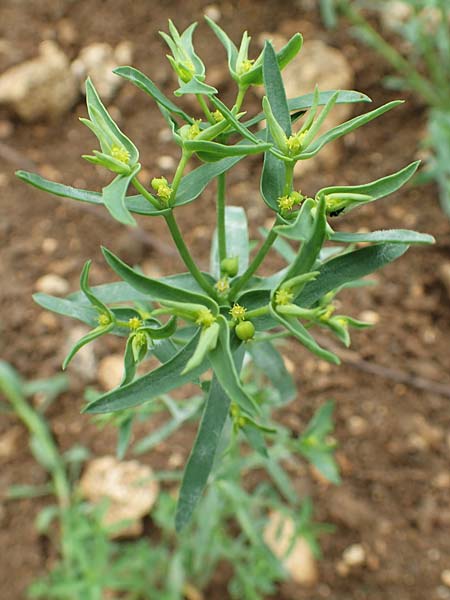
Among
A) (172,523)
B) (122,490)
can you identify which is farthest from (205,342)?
(122,490)

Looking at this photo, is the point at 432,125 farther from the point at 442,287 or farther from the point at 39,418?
the point at 39,418

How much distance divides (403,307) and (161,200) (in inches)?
69.1

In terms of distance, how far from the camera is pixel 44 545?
7.29 feet

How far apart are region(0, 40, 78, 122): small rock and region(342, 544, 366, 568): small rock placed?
2192 mm

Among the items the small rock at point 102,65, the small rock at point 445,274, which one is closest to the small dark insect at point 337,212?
the small rock at point 445,274

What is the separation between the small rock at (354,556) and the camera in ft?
6.90

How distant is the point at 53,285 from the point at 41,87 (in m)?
0.96

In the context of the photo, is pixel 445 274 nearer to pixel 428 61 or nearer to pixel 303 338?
pixel 428 61

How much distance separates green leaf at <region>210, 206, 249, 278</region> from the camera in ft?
4.23

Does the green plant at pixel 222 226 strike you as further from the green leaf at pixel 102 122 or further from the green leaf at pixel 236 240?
the green leaf at pixel 236 240

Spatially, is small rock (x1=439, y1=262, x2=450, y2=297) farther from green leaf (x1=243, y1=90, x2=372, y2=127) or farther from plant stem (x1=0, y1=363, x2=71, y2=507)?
green leaf (x1=243, y1=90, x2=372, y2=127)

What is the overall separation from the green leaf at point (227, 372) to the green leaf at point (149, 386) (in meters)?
0.05

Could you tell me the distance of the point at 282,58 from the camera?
3.25 ft

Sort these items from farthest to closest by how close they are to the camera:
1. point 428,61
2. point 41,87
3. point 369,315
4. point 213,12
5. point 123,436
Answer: point 213,12 < point 41,87 < point 428,61 < point 369,315 < point 123,436
